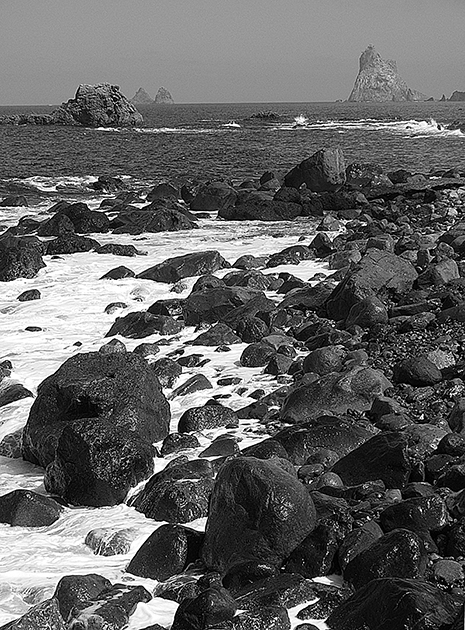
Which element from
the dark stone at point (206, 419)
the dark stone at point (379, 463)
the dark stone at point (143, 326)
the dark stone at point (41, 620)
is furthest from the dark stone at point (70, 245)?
the dark stone at point (41, 620)

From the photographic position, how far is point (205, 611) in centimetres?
490

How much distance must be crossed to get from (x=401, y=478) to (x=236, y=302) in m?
6.02

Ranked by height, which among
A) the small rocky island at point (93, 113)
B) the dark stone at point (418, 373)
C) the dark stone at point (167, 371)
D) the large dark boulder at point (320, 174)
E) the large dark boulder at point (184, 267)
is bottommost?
the dark stone at point (167, 371)

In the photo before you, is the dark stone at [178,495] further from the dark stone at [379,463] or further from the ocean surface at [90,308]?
the dark stone at [379,463]

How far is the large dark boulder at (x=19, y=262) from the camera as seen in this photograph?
15.4 m

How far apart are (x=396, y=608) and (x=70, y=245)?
14797 millimetres

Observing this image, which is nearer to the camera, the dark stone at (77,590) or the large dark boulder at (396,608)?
the large dark boulder at (396,608)

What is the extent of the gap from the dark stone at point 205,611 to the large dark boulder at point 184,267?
9.98m

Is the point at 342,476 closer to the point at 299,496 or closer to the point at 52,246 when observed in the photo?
the point at 299,496

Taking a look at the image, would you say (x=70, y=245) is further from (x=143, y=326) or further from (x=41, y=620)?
(x=41, y=620)

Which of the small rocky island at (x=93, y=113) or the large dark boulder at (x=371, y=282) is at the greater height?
the small rocky island at (x=93, y=113)

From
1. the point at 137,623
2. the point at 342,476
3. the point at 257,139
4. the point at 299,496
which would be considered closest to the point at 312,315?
the point at 342,476

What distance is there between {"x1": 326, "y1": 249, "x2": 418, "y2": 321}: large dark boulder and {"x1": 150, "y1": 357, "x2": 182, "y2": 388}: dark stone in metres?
2.72

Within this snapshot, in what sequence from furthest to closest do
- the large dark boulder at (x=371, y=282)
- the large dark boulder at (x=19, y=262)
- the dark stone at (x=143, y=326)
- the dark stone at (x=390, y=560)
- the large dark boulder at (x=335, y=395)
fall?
the large dark boulder at (x=19, y=262) < the dark stone at (x=143, y=326) < the large dark boulder at (x=371, y=282) < the large dark boulder at (x=335, y=395) < the dark stone at (x=390, y=560)
